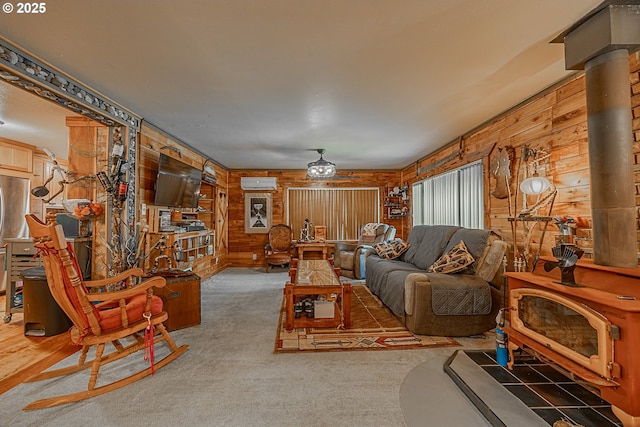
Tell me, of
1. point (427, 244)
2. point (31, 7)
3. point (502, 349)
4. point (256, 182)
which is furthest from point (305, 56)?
point (256, 182)

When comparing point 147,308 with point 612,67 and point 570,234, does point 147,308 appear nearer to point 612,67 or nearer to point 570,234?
point 570,234

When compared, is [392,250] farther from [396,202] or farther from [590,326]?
[590,326]

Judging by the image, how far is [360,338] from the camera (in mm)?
2748

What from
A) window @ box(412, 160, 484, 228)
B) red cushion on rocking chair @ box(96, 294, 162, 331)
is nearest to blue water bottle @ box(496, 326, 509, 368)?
window @ box(412, 160, 484, 228)

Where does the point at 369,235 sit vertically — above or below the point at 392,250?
above

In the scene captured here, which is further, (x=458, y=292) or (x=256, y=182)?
(x=256, y=182)

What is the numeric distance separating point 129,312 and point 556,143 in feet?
12.6

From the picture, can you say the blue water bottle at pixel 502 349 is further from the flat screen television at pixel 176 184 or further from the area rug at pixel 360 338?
the flat screen television at pixel 176 184

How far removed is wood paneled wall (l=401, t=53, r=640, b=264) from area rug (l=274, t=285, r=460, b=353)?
59.3 inches

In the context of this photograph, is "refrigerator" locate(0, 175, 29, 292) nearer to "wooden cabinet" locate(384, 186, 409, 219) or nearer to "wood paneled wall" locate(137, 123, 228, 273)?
"wood paneled wall" locate(137, 123, 228, 273)

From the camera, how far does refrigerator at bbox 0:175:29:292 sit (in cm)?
429

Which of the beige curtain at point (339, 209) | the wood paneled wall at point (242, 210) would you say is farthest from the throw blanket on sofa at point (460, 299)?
the beige curtain at point (339, 209)

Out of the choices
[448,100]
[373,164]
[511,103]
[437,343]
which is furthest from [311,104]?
[373,164]

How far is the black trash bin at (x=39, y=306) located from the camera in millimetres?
2764
